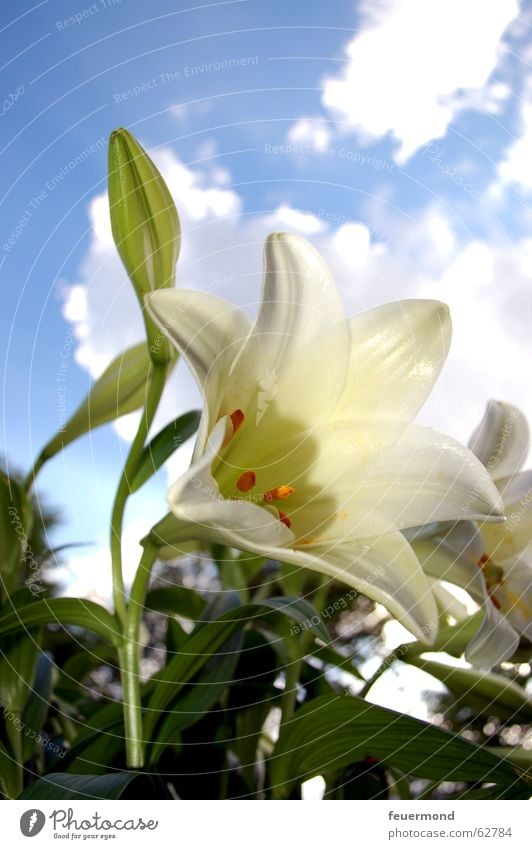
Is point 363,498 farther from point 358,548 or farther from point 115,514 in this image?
point 115,514

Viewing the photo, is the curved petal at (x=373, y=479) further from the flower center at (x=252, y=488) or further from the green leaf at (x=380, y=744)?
the green leaf at (x=380, y=744)

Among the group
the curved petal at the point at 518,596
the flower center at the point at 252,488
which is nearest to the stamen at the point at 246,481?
the flower center at the point at 252,488

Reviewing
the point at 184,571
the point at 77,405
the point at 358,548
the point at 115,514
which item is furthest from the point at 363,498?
the point at 184,571

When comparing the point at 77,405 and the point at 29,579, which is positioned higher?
the point at 77,405

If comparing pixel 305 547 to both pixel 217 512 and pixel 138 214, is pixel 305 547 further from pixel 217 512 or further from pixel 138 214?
pixel 138 214

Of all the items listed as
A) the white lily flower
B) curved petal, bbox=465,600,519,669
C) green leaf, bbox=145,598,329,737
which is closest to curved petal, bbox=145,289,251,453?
the white lily flower
